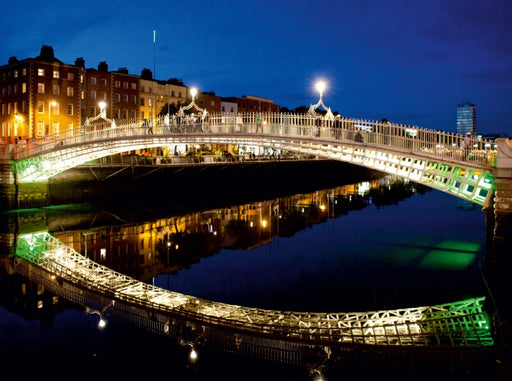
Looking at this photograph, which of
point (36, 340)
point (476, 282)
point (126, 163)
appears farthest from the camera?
point (126, 163)

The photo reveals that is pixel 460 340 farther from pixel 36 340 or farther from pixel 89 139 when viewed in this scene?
pixel 89 139

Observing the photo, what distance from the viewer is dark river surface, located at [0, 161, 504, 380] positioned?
9.27 meters

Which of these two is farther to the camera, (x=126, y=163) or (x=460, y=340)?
(x=126, y=163)

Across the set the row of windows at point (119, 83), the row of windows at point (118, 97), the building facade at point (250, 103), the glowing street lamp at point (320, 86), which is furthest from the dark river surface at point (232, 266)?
the building facade at point (250, 103)

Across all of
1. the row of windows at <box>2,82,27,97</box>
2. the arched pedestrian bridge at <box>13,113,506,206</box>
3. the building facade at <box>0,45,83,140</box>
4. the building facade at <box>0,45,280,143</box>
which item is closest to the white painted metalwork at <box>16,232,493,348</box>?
the arched pedestrian bridge at <box>13,113,506,206</box>

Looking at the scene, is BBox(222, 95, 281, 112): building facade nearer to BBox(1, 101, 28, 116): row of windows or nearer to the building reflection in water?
BBox(1, 101, 28, 116): row of windows

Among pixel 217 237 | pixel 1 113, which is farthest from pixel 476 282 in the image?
pixel 1 113

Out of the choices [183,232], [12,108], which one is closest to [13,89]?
[12,108]

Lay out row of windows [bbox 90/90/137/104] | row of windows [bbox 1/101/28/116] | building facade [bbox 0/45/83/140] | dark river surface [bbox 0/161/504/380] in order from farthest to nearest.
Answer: row of windows [bbox 90/90/137/104] < row of windows [bbox 1/101/28/116] < building facade [bbox 0/45/83/140] < dark river surface [bbox 0/161/504/380]

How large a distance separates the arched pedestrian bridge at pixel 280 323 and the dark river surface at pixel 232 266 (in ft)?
1.29

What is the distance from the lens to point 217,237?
866 inches

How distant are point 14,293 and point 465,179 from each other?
47.1 feet

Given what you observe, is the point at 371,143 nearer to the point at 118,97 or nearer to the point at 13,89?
the point at 13,89

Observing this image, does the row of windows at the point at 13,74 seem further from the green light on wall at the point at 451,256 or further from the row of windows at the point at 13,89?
the green light on wall at the point at 451,256
